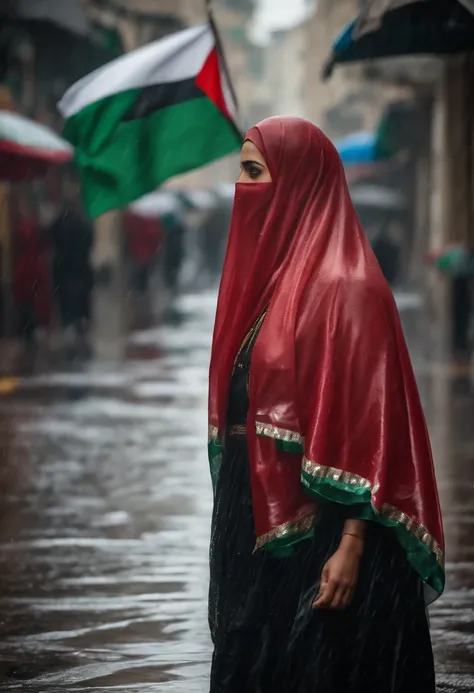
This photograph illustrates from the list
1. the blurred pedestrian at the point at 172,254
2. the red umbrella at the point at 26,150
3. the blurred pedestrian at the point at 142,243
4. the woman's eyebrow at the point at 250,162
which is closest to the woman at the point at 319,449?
the woman's eyebrow at the point at 250,162

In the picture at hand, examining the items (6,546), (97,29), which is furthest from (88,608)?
(97,29)

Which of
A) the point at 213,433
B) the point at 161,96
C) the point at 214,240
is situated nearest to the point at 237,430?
the point at 213,433

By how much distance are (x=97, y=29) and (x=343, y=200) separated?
24.0 m

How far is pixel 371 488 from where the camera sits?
4086 mm

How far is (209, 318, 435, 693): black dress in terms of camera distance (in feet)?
13.7

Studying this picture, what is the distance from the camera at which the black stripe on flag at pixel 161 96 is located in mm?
8289

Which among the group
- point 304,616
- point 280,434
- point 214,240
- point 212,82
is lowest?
point 304,616

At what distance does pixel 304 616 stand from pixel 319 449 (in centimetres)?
44

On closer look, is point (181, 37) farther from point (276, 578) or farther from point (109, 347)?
point (109, 347)

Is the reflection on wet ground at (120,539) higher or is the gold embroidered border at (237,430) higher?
the gold embroidered border at (237,430)

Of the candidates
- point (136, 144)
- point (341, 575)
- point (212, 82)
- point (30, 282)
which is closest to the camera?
point (341, 575)

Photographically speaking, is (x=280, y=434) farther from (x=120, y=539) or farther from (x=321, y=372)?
(x=120, y=539)

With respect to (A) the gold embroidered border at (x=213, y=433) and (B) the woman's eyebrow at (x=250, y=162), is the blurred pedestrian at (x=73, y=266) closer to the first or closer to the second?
(A) the gold embroidered border at (x=213, y=433)

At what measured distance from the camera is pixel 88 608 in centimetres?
705
